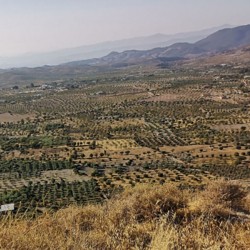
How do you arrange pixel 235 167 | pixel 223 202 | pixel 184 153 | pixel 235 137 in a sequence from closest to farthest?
pixel 223 202 → pixel 235 167 → pixel 184 153 → pixel 235 137

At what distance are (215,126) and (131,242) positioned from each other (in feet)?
219

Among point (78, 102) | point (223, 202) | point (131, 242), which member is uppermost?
point (131, 242)

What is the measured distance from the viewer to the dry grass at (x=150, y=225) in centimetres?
464

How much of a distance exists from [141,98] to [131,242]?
113 metres

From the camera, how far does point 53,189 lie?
37500 millimetres

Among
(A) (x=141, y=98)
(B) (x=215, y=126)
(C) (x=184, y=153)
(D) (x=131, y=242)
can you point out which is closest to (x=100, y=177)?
(C) (x=184, y=153)

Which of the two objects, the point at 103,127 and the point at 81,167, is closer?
the point at 81,167

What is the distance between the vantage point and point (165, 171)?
1700 inches

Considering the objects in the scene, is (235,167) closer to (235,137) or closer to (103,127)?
(235,137)

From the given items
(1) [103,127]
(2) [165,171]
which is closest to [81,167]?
(2) [165,171]

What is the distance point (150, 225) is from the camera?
6055 millimetres

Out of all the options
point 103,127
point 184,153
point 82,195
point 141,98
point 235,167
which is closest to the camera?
point 82,195

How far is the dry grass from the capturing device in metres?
4.64

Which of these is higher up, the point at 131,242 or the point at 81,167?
the point at 131,242
